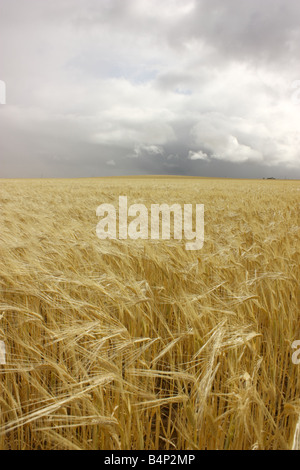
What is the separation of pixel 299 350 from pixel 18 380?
3.77ft

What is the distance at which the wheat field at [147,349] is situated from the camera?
2.68 feet

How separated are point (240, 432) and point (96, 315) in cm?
72

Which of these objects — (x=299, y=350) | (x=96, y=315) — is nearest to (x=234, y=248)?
(x=299, y=350)

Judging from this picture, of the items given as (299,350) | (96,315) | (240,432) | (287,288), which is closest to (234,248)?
(287,288)

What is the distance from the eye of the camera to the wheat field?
0.82m

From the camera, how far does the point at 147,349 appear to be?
1.21 meters

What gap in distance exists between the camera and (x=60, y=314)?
1569mm

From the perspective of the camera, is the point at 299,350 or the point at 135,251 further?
the point at 135,251
